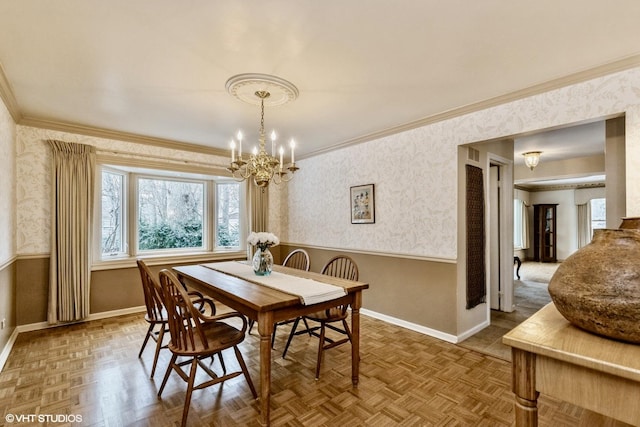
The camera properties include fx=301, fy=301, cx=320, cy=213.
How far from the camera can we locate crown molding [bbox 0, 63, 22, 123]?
2378 millimetres

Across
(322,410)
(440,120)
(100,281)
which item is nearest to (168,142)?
(100,281)

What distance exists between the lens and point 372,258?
13.1 feet

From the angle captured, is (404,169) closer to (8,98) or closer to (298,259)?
(298,259)

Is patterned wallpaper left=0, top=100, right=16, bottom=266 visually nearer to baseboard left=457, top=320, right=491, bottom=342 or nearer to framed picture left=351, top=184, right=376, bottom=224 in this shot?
framed picture left=351, top=184, right=376, bottom=224

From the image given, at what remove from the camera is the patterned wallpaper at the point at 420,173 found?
7.30 feet

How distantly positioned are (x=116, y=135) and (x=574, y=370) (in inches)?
185

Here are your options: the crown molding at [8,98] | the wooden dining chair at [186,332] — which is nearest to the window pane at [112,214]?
the crown molding at [8,98]

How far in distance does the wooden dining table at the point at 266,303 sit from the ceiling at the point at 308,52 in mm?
1653

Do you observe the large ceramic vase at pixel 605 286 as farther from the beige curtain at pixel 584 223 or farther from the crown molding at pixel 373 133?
the beige curtain at pixel 584 223

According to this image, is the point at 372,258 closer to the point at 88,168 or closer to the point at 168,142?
the point at 168,142

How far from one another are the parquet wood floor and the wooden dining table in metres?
0.25

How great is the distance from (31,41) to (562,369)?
3161mm

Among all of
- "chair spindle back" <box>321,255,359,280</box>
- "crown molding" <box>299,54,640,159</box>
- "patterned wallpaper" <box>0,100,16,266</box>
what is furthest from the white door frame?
"patterned wallpaper" <box>0,100,16,266</box>

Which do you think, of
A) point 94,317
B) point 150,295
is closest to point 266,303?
point 150,295
